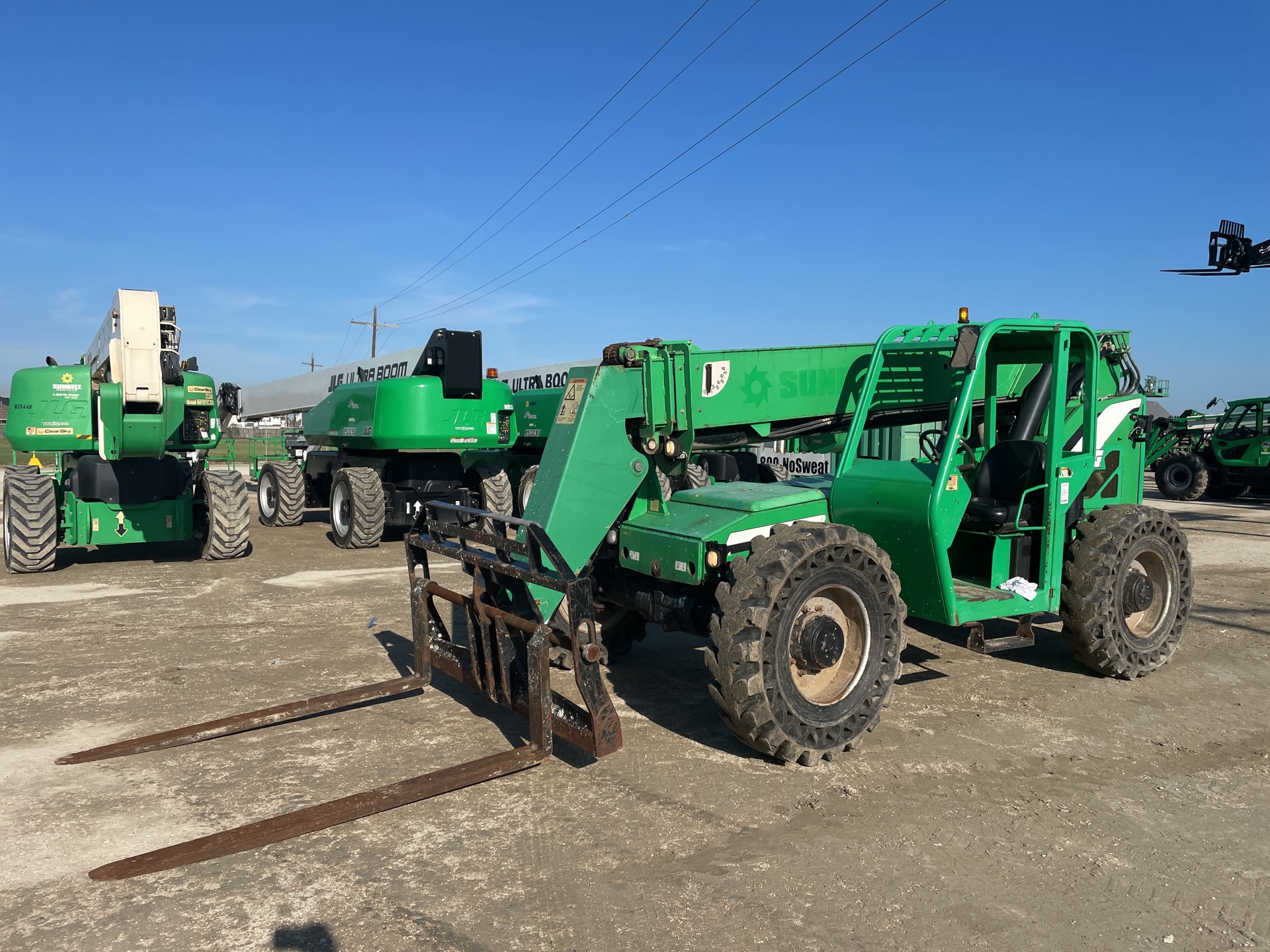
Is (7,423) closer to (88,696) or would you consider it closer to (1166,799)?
(88,696)

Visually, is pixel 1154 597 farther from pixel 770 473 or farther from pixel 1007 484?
pixel 770 473

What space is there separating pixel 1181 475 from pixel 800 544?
70.0ft

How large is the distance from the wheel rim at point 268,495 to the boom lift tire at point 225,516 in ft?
13.3

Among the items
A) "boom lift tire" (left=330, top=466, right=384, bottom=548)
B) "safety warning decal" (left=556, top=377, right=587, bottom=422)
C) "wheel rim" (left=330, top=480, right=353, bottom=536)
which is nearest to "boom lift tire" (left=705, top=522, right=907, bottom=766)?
"safety warning decal" (left=556, top=377, right=587, bottom=422)

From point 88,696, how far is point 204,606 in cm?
302

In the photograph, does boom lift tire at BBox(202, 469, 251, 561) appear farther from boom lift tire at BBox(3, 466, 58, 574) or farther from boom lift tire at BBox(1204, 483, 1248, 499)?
boom lift tire at BBox(1204, 483, 1248, 499)

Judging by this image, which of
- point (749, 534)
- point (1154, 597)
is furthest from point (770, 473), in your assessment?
point (749, 534)

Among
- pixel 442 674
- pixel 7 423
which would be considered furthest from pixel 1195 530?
pixel 7 423

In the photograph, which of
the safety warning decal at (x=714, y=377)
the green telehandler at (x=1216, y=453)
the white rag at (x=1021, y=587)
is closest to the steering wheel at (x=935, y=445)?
the white rag at (x=1021, y=587)

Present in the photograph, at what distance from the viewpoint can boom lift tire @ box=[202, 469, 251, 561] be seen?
1144cm

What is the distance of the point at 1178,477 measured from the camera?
2228 centimetres

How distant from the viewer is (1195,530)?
51.0 ft

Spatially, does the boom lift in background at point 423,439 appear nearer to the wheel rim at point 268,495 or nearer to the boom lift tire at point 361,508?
the boom lift tire at point 361,508

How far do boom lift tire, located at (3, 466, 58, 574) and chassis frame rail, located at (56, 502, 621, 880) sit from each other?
6.55 metres
